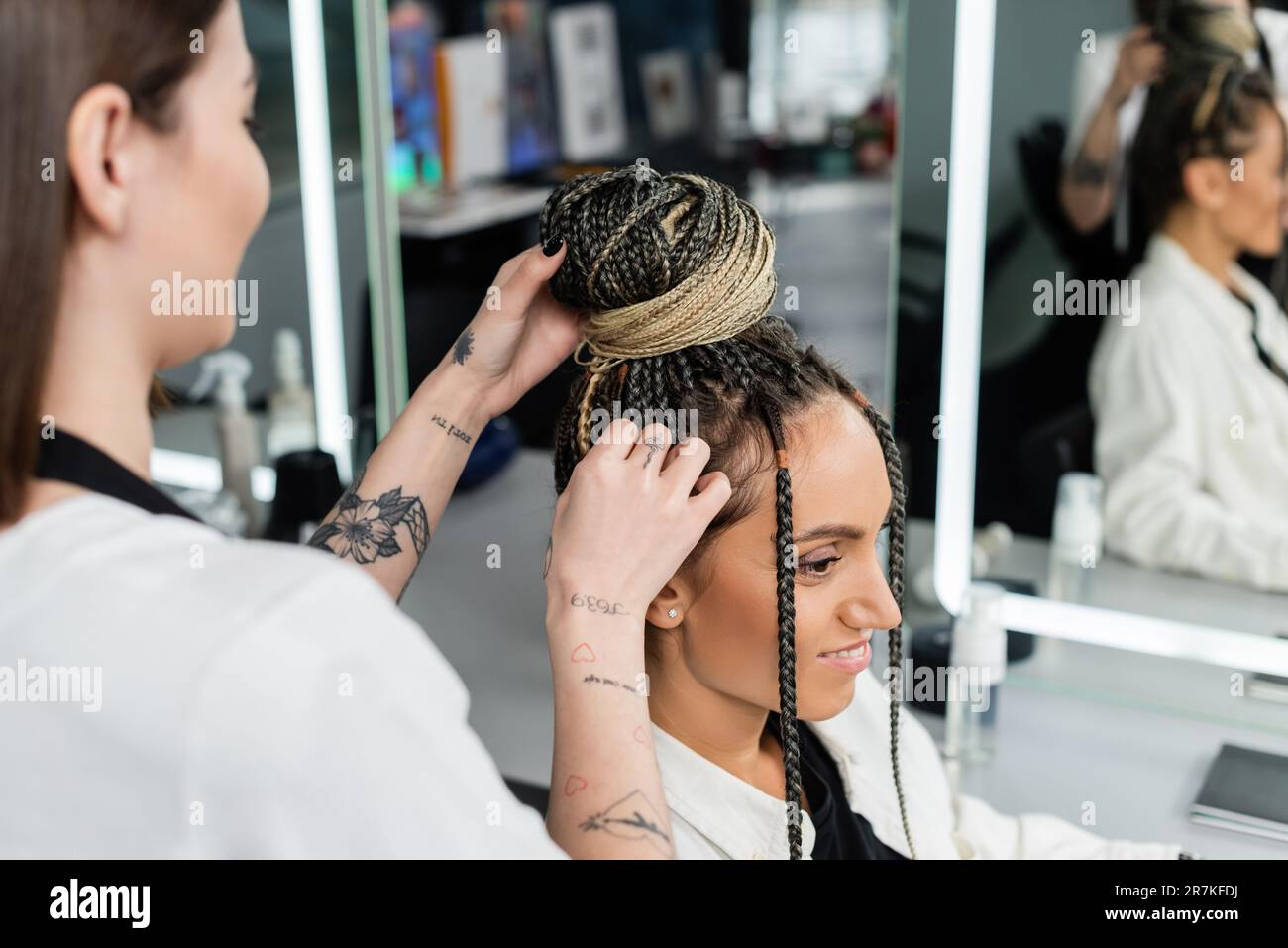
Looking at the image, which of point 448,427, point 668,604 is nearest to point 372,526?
point 448,427

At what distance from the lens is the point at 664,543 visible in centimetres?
81

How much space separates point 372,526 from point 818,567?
1.20ft

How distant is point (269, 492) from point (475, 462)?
1.05 ft

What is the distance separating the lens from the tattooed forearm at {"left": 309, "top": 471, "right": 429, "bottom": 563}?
0.99 m

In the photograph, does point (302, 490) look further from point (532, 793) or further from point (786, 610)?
point (786, 610)

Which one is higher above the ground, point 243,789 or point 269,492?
point 243,789

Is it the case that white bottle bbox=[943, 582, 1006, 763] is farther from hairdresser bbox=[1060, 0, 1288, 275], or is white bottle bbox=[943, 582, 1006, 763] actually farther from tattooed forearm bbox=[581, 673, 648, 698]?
tattooed forearm bbox=[581, 673, 648, 698]

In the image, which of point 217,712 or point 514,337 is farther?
point 514,337

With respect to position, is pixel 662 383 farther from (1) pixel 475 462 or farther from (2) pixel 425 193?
(2) pixel 425 193

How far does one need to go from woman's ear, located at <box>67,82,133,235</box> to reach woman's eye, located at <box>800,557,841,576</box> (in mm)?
582

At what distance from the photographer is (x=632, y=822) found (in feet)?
2.43

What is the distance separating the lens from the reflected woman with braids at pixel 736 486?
3.07 feet

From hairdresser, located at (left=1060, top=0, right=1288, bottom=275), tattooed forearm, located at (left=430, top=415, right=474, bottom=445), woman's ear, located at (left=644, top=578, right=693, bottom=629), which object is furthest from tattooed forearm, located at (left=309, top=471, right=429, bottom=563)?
hairdresser, located at (left=1060, top=0, right=1288, bottom=275)
